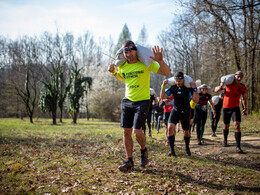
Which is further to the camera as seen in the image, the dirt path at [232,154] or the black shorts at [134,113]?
the dirt path at [232,154]

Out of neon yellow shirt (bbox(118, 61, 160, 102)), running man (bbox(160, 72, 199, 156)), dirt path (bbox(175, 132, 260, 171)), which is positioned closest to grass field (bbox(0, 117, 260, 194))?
dirt path (bbox(175, 132, 260, 171))

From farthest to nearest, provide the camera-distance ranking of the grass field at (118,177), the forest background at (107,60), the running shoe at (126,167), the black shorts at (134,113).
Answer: the forest background at (107,60), the running shoe at (126,167), the black shorts at (134,113), the grass field at (118,177)

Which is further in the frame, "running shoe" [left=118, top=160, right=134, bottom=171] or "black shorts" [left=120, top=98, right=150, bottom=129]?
"running shoe" [left=118, top=160, right=134, bottom=171]

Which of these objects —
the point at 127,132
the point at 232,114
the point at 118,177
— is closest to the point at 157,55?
the point at 127,132

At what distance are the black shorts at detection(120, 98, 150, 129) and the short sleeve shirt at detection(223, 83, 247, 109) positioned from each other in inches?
148

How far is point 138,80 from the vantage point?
421cm

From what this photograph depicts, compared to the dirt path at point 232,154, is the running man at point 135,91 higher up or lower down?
higher up

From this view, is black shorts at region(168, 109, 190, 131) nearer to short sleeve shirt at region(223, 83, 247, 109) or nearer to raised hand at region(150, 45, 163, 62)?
short sleeve shirt at region(223, 83, 247, 109)

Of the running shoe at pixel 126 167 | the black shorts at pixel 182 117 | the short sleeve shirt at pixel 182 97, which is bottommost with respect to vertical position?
the running shoe at pixel 126 167

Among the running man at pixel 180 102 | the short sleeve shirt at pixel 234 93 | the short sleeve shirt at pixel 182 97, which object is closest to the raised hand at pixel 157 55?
the running man at pixel 180 102

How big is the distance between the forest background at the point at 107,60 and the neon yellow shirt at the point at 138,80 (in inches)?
39.2

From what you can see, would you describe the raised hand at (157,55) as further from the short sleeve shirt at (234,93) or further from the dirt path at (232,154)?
the short sleeve shirt at (234,93)

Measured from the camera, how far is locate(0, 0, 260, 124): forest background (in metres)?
13.5

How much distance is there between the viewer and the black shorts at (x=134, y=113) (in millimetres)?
4121
